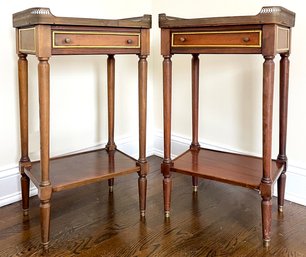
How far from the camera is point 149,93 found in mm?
2727

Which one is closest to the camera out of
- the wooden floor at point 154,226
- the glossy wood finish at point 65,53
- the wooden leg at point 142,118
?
the glossy wood finish at point 65,53

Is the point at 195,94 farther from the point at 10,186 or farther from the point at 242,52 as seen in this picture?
the point at 10,186

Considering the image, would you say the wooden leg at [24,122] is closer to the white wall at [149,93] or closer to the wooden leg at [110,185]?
the white wall at [149,93]

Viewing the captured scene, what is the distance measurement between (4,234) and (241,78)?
53.7 inches

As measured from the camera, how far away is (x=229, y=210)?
195 cm

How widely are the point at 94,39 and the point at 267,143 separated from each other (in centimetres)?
77

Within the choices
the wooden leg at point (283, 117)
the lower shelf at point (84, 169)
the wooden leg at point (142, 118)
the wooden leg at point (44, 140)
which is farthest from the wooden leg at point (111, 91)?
the wooden leg at point (283, 117)

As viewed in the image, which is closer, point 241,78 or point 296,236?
point 296,236

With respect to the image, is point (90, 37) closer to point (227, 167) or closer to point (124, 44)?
point (124, 44)

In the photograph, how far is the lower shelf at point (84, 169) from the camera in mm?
1680

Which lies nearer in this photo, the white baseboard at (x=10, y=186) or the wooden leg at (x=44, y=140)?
the wooden leg at (x=44, y=140)

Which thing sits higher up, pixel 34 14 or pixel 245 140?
pixel 34 14

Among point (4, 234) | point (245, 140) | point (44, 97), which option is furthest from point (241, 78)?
point (4, 234)

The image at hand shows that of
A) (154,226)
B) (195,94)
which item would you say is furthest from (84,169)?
(195,94)
